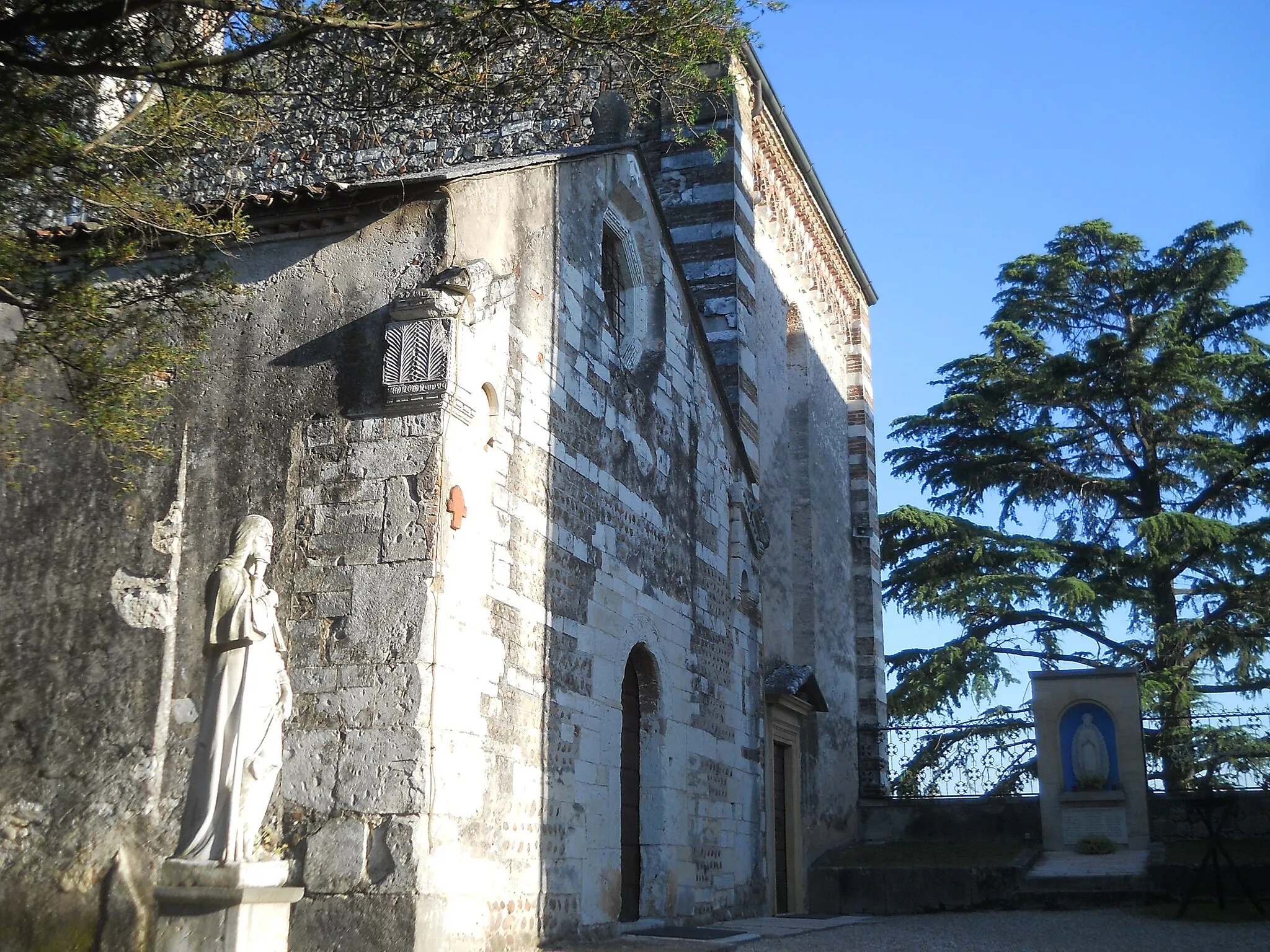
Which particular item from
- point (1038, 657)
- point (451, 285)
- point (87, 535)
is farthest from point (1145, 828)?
point (87, 535)

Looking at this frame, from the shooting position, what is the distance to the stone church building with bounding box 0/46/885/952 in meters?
6.92

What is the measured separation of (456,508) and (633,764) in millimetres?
3359

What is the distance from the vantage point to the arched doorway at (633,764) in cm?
965

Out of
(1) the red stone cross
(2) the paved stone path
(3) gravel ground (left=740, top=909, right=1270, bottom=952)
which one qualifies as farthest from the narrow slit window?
(2) the paved stone path

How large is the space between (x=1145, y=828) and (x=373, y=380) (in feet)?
32.2

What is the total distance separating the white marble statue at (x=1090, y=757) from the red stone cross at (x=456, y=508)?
346 inches

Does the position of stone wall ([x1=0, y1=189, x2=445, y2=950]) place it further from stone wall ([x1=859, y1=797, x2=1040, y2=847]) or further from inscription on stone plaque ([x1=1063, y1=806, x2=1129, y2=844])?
stone wall ([x1=859, y1=797, x2=1040, y2=847])

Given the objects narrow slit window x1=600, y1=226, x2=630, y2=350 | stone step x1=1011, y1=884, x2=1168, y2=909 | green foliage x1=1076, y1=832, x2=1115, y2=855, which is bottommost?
stone step x1=1011, y1=884, x2=1168, y2=909

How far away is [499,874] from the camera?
7.47m

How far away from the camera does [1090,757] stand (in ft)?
44.4

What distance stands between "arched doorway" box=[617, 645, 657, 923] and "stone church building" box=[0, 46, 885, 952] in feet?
0.08

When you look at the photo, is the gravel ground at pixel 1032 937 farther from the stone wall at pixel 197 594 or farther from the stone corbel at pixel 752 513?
the stone corbel at pixel 752 513

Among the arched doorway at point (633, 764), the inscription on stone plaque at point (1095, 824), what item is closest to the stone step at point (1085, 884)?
the inscription on stone plaque at point (1095, 824)

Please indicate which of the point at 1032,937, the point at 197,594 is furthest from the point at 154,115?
the point at 1032,937
